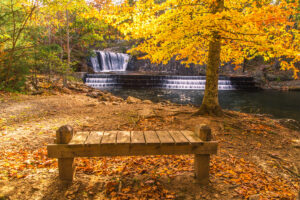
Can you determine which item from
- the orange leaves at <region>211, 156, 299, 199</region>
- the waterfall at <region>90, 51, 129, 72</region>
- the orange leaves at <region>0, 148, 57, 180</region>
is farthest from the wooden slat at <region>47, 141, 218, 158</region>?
the waterfall at <region>90, 51, 129, 72</region>

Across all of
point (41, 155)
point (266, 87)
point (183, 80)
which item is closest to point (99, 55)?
point (183, 80)

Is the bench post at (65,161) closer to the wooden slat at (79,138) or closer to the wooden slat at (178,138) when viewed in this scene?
the wooden slat at (79,138)

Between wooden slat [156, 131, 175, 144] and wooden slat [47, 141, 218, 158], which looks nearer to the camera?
wooden slat [47, 141, 218, 158]

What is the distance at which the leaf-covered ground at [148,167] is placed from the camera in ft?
8.84

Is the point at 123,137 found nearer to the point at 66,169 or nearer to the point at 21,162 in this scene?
the point at 66,169

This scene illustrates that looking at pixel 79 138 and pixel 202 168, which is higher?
pixel 79 138

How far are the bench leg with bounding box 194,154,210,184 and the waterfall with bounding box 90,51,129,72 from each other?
25665 millimetres

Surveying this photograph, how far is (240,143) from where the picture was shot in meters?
5.36

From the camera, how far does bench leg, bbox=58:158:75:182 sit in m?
2.64

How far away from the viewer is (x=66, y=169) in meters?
2.67

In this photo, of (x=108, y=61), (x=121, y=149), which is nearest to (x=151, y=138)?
(x=121, y=149)

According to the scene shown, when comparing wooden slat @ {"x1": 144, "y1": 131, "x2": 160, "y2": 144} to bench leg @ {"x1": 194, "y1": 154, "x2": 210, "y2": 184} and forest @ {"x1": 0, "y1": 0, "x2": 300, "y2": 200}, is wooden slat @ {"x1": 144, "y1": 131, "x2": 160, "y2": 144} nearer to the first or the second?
forest @ {"x1": 0, "y1": 0, "x2": 300, "y2": 200}

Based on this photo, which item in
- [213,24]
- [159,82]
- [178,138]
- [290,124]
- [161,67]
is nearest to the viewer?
[178,138]

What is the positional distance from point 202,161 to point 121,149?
46.5 inches
